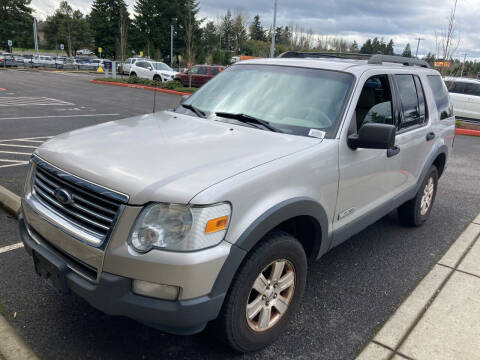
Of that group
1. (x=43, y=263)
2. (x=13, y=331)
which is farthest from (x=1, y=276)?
(x=43, y=263)

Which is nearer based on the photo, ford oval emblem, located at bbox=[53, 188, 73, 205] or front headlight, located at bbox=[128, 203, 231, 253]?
front headlight, located at bbox=[128, 203, 231, 253]

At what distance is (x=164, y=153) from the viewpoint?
2.49 metres

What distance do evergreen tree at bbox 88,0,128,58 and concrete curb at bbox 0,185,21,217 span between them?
60.3 m

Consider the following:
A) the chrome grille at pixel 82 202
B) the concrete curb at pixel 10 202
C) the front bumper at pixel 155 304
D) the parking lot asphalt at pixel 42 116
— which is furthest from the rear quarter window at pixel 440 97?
the parking lot asphalt at pixel 42 116

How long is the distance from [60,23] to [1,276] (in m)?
83.9

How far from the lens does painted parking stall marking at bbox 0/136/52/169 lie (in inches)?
253

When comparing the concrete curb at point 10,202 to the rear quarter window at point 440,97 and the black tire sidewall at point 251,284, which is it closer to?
the black tire sidewall at point 251,284

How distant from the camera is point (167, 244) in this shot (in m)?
2.07

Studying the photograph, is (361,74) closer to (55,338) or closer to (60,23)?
(55,338)

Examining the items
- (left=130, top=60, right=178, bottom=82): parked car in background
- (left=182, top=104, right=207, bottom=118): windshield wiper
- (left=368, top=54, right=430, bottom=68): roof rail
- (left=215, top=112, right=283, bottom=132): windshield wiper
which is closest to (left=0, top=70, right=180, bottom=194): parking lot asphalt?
(left=182, top=104, right=207, bottom=118): windshield wiper

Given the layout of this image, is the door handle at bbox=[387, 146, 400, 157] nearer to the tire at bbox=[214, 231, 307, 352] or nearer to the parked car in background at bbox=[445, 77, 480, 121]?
the tire at bbox=[214, 231, 307, 352]

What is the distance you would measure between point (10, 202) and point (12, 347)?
2420 millimetres

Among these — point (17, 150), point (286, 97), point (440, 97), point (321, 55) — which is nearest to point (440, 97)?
point (440, 97)

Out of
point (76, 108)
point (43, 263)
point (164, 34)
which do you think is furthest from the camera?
point (164, 34)
